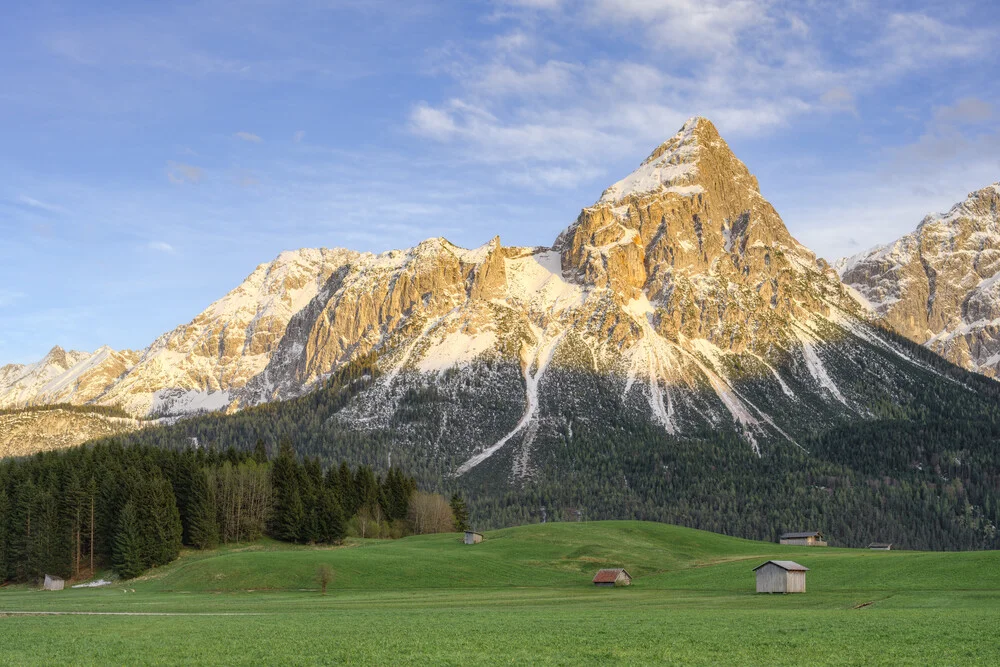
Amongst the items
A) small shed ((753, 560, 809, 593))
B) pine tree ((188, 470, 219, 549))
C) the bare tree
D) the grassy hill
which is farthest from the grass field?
the bare tree

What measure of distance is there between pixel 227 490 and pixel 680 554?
7109 centimetres

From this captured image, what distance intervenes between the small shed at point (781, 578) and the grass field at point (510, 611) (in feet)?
9.09

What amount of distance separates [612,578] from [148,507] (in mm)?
61037

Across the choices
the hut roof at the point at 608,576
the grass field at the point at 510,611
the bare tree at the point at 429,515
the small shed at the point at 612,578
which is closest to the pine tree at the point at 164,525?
the grass field at the point at 510,611

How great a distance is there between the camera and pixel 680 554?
150m

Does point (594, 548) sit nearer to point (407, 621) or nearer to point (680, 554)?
point (680, 554)

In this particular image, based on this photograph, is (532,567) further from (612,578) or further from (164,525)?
(164,525)

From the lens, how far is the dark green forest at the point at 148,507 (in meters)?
121

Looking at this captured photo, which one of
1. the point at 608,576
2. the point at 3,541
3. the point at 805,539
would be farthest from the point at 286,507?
the point at 805,539

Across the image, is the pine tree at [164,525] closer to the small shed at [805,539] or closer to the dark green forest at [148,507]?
the dark green forest at [148,507]

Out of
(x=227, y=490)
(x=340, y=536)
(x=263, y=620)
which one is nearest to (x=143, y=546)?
(x=227, y=490)

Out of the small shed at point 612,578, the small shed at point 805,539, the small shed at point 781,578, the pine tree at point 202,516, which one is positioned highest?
the pine tree at point 202,516

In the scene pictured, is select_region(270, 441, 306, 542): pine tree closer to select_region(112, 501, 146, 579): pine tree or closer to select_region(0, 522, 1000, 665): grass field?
select_region(0, 522, 1000, 665): grass field

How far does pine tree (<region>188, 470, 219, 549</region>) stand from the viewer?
134 m
